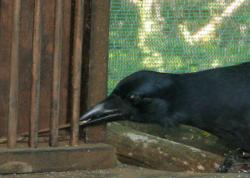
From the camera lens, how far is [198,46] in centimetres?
455

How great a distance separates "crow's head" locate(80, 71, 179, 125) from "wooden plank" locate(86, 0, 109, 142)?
0.45 feet

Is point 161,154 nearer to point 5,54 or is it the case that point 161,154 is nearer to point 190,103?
point 190,103

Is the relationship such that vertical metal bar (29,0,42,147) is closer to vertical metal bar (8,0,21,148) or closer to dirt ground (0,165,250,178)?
vertical metal bar (8,0,21,148)

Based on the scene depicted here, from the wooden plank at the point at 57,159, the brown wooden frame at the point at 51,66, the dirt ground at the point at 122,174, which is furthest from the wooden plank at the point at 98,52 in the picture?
the dirt ground at the point at 122,174

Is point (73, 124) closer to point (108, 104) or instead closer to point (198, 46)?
point (108, 104)

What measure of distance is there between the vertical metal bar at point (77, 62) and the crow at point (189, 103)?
61 millimetres

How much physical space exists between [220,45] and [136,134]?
789mm

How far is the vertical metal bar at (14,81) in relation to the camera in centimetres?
358

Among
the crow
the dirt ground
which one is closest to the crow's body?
the crow

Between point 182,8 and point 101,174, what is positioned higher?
point 182,8

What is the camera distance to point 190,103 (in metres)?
3.66

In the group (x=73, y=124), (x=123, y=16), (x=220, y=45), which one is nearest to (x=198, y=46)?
(x=220, y=45)

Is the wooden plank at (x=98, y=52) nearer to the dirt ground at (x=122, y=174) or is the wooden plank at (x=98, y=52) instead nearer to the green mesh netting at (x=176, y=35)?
the dirt ground at (x=122, y=174)

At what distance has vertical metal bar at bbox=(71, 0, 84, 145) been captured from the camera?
370 cm
